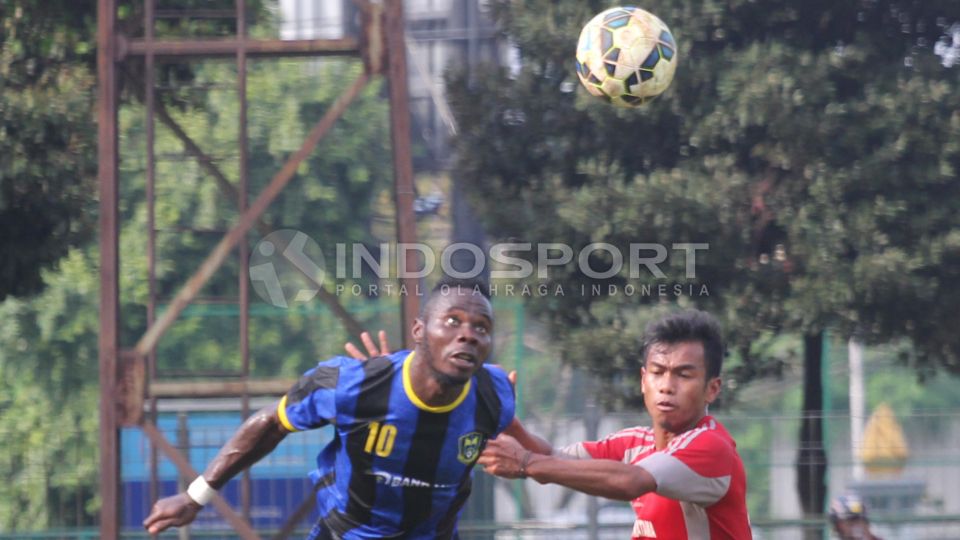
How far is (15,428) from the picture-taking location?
10.7m

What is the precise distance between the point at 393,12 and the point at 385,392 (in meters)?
4.03

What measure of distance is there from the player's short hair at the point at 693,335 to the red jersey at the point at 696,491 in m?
0.18

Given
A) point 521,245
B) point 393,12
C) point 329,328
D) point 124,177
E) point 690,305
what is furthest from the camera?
point 124,177

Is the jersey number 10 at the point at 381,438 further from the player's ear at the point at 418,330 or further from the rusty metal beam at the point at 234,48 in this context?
the rusty metal beam at the point at 234,48

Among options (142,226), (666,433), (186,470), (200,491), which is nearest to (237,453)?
(200,491)

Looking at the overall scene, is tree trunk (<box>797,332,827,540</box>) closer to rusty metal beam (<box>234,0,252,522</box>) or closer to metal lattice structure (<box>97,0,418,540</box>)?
metal lattice structure (<box>97,0,418,540</box>)

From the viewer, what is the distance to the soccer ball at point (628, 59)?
8109 millimetres

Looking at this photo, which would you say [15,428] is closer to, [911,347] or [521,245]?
[521,245]

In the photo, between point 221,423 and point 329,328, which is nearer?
point 221,423

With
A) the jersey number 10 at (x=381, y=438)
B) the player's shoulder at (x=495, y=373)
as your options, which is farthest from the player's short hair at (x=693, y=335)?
the jersey number 10 at (x=381, y=438)

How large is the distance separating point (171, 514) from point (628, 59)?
4.45 m

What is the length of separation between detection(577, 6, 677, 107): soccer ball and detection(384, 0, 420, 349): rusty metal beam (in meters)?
1.12

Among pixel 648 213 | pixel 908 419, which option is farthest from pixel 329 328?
pixel 908 419

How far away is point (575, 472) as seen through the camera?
3.96m
